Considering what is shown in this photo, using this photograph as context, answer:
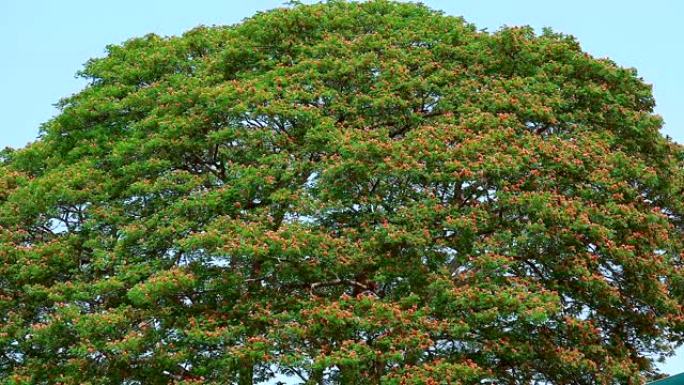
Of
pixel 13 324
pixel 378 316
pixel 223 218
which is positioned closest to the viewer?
pixel 378 316

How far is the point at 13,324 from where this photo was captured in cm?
1942

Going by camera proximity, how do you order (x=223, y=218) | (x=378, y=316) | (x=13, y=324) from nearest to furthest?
(x=378, y=316), (x=223, y=218), (x=13, y=324)

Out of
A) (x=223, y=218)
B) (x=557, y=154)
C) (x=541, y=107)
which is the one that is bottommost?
(x=223, y=218)

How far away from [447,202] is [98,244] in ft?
21.4

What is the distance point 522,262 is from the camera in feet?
61.7

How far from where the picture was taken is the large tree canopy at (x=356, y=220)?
17531 millimetres

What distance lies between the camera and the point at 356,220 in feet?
60.7

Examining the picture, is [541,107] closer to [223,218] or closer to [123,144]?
[223,218]

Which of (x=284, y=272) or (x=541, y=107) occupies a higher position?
(x=541, y=107)

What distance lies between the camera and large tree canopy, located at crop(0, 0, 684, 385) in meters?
17.5

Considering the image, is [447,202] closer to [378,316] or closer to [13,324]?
[378,316]

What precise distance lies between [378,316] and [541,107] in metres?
5.67

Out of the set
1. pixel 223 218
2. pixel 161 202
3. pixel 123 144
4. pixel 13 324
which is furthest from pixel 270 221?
pixel 13 324

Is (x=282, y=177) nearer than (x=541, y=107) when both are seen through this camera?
Yes
